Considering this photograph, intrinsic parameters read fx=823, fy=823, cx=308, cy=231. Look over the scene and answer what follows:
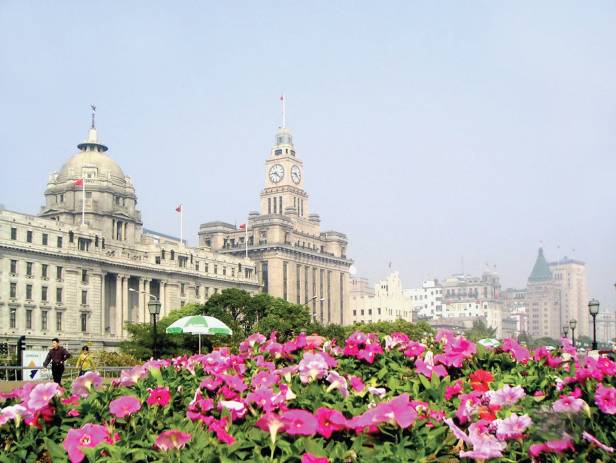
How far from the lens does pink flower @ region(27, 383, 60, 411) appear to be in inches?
323

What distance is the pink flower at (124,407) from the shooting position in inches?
311

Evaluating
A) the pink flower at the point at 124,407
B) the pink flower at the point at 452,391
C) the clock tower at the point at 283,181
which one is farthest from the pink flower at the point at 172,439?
the clock tower at the point at 283,181

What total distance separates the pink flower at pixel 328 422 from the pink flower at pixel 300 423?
102mm

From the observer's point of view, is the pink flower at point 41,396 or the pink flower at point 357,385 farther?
the pink flower at point 357,385

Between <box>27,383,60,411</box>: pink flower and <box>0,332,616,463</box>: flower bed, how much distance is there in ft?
0.04

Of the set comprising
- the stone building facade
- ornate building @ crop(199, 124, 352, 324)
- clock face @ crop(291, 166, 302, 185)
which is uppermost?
clock face @ crop(291, 166, 302, 185)

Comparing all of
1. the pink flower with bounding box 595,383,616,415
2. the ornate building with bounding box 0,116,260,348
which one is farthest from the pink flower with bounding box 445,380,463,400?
the ornate building with bounding box 0,116,260,348

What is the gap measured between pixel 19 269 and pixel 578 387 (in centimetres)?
8296

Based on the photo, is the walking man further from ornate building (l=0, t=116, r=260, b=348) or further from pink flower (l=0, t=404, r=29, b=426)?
ornate building (l=0, t=116, r=260, b=348)

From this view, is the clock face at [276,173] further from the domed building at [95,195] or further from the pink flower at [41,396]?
the pink flower at [41,396]

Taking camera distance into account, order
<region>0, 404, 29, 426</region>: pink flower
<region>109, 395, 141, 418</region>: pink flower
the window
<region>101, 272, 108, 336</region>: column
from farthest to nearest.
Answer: <region>101, 272, 108, 336</region>: column → the window → <region>0, 404, 29, 426</region>: pink flower → <region>109, 395, 141, 418</region>: pink flower

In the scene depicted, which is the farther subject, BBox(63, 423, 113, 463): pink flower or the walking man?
the walking man

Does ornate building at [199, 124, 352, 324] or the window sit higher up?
ornate building at [199, 124, 352, 324]

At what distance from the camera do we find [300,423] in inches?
260
